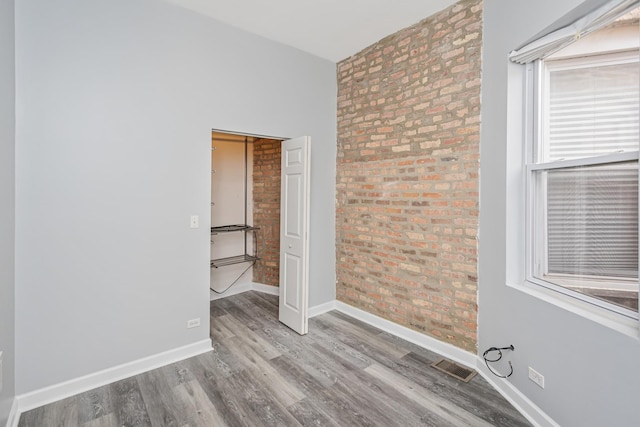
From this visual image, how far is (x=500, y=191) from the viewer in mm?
2291

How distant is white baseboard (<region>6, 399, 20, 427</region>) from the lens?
74.5 inches

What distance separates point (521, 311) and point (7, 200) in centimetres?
345

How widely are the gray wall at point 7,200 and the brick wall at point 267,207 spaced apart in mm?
2775

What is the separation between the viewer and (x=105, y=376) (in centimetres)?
238

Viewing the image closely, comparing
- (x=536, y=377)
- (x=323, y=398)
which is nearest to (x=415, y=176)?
(x=536, y=377)

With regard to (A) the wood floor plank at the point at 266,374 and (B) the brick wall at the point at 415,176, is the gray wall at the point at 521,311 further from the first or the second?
(A) the wood floor plank at the point at 266,374

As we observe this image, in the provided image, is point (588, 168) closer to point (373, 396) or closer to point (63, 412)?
point (373, 396)

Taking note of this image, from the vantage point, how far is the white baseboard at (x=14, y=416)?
189 centimetres

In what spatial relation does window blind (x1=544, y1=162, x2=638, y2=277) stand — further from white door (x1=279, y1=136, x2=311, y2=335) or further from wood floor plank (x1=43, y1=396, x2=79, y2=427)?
wood floor plank (x1=43, y1=396, x2=79, y2=427)

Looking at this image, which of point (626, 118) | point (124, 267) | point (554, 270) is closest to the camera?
point (626, 118)

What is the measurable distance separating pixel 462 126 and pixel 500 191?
0.69 m

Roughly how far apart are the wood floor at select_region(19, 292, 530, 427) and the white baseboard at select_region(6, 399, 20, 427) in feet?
0.19

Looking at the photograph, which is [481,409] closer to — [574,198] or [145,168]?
[574,198]

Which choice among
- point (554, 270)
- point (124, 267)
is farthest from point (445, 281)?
point (124, 267)
